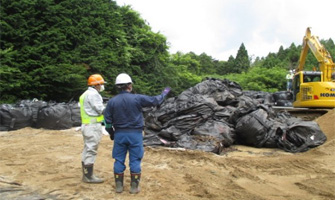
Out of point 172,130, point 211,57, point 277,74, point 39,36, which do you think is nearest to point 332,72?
point 172,130

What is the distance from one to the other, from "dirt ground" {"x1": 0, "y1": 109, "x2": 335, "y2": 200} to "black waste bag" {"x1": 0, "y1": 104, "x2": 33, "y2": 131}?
161cm

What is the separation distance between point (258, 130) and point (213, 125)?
3.03ft

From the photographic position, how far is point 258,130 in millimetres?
6215

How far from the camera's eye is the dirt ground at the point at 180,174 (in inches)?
134

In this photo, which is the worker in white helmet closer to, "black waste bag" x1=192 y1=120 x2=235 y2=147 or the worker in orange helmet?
the worker in orange helmet

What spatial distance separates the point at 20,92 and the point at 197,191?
32.4ft

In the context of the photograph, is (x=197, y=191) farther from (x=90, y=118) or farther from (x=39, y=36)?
(x=39, y=36)

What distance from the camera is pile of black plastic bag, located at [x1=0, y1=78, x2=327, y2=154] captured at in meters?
5.97

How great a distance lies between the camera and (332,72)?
10664 millimetres

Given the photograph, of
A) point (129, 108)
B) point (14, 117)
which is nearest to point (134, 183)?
point (129, 108)

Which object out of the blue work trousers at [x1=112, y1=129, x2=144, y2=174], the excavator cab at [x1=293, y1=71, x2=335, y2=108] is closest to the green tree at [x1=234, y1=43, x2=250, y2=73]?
the excavator cab at [x1=293, y1=71, x2=335, y2=108]

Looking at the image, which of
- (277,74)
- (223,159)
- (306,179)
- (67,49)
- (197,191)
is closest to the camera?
(197,191)

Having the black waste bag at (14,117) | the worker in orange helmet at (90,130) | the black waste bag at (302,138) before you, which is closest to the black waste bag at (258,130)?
the black waste bag at (302,138)

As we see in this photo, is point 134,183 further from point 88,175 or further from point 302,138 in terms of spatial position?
point 302,138
